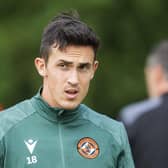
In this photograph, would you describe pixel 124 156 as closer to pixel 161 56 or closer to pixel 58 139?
pixel 58 139

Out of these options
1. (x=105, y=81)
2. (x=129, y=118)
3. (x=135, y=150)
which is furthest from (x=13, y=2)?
(x=135, y=150)

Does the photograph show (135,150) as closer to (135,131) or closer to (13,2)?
(135,131)

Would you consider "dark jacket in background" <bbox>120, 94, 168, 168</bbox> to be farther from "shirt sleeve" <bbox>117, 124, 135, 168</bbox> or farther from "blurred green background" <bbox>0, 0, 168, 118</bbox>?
"blurred green background" <bbox>0, 0, 168, 118</bbox>

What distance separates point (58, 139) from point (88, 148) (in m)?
0.19

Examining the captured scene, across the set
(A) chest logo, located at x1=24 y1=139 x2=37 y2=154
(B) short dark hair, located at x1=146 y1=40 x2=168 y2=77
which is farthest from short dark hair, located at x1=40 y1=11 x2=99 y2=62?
(B) short dark hair, located at x1=146 y1=40 x2=168 y2=77

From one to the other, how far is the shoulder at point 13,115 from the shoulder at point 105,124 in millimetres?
353

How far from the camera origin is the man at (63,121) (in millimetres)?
6863

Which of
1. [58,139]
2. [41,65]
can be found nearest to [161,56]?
[41,65]

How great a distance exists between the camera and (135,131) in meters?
8.84

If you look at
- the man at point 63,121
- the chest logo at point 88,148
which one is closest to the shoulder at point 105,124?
the man at point 63,121

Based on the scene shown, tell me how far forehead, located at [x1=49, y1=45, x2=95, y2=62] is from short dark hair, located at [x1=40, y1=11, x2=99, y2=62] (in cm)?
2

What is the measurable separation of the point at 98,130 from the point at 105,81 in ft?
25.2

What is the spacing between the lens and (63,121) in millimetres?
7008

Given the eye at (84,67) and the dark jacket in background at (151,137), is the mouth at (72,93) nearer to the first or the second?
the eye at (84,67)
